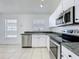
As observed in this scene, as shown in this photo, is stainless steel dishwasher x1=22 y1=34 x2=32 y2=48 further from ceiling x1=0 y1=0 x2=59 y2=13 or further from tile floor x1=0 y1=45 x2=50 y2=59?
ceiling x1=0 y1=0 x2=59 y2=13

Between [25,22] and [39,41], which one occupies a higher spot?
[25,22]

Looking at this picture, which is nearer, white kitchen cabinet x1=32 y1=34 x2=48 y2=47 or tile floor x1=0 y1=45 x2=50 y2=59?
tile floor x1=0 y1=45 x2=50 y2=59

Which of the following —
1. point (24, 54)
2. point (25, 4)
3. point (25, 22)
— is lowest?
point (24, 54)

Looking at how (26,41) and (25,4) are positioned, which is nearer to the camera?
(25,4)

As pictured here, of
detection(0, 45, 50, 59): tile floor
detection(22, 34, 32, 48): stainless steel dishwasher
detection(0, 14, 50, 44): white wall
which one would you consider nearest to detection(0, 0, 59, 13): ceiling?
detection(0, 14, 50, 44): white wall

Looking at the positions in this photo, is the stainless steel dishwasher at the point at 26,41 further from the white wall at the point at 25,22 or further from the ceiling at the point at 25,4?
the ceiling at the point at 25,4

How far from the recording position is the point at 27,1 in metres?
6.73

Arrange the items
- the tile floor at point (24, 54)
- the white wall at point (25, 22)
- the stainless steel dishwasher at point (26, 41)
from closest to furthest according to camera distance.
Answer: the tile floor at point (24, 54), the stainless steel dishwasher at point (26, 41), the white wall at point (25, 22)

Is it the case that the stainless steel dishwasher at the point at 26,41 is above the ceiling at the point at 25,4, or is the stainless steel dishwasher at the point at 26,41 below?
below

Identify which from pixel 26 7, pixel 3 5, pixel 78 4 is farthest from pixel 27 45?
pixel 78 4

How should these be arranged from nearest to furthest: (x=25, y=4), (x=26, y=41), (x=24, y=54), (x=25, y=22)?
(x=24, y=54)
(x=25, y=4)
(x=26, y=41)
(x=25, y=22)

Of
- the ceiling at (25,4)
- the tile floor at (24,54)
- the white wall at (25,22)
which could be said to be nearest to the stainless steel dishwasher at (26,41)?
the tile floor at (24,54)

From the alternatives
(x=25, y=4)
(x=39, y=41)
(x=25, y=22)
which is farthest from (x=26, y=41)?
(x=25, y=4)

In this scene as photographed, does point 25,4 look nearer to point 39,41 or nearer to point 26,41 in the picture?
point 26,41
